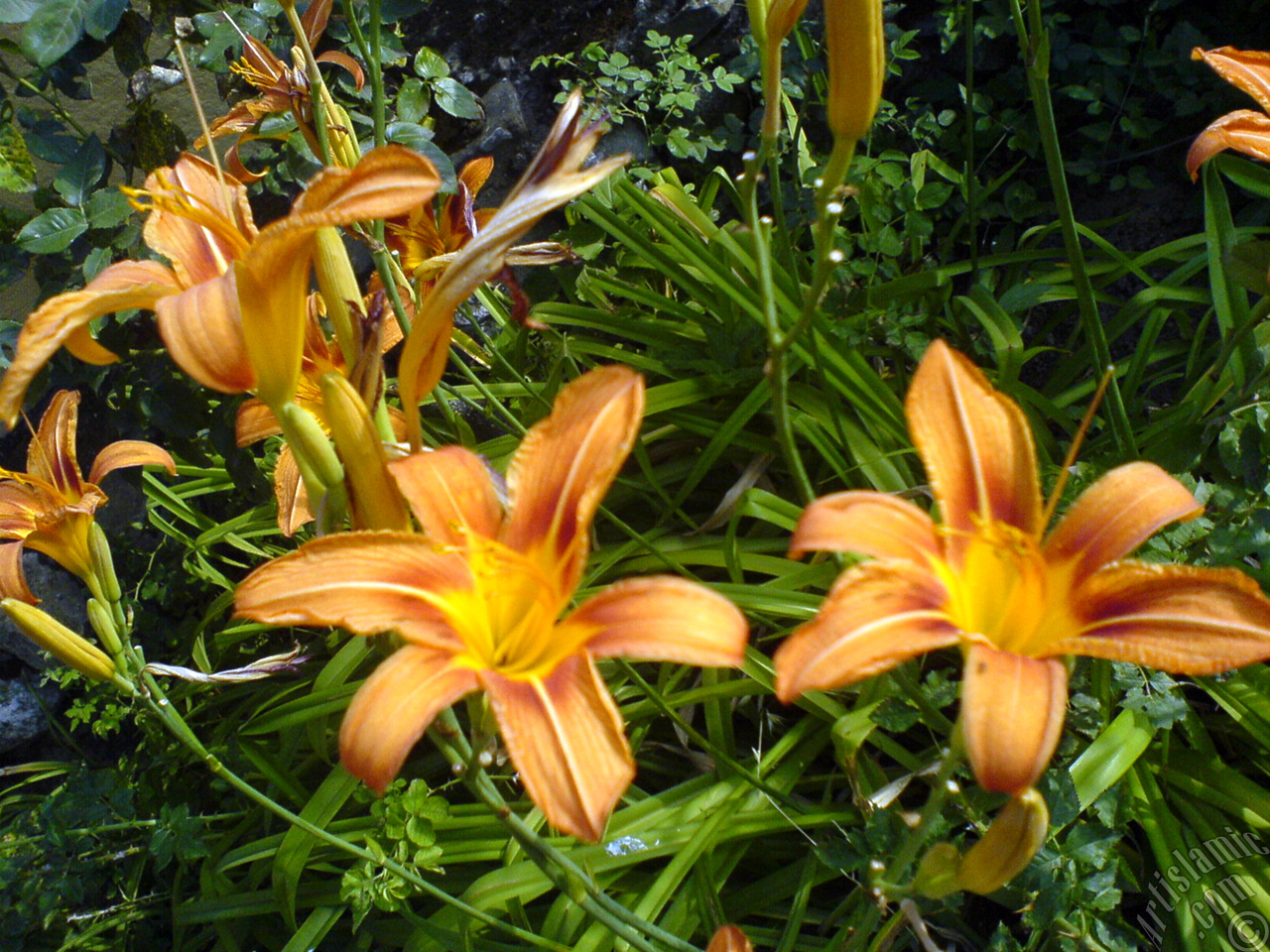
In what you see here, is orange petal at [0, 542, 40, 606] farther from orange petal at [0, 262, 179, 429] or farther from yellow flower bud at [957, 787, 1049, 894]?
yellow flower bud at [957, 787, 1049, 894]

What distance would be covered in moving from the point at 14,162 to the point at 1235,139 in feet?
6.04

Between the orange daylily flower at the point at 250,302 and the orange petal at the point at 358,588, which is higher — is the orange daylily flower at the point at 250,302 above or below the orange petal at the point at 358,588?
above

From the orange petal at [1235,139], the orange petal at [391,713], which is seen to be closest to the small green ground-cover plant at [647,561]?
the orange petal at [391,713]

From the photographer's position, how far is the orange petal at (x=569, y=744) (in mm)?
531

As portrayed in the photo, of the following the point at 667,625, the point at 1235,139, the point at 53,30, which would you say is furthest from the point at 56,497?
the point at 1235,139

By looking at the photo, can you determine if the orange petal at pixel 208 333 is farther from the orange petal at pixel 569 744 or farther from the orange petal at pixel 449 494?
the orange petal at pixel 569 744

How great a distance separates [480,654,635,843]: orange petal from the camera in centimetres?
53

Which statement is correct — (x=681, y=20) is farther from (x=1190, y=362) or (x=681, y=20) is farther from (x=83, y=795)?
(x=83, y=795)

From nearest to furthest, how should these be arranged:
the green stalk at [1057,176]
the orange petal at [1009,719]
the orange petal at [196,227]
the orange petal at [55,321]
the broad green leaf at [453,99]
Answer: the orange petal at [1009,719]
the orange petal at [55,321]
the orange petal at [196,227]
the green stalk at [1057,176]
the broad green leaf at [453,99]

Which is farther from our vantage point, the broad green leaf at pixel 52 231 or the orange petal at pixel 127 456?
the broad green leaf at pixel 52 231

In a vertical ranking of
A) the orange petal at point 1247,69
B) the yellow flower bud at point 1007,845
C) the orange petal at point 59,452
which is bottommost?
the yellow flower bud at point 1007,845

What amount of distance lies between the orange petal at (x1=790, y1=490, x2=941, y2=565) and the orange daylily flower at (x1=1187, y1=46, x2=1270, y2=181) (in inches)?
24.7

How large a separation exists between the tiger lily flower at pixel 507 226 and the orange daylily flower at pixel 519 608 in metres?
0.09

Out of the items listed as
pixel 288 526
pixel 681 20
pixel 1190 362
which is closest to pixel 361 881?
pixel 288 526
